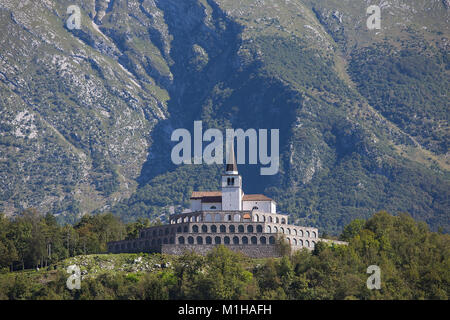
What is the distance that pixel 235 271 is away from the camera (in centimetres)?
14725

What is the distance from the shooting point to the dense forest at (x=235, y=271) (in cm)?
14575

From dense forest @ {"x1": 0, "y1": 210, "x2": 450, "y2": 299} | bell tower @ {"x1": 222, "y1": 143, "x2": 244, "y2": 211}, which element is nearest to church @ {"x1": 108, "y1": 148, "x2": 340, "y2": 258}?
bell tower @ {"x1": 222, "y1": 143, "x2": 244, "y2": 211}

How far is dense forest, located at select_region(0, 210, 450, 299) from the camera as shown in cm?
14575

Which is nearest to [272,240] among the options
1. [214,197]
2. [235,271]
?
[235,271]

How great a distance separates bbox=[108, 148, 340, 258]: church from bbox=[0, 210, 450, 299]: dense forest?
3045 mm

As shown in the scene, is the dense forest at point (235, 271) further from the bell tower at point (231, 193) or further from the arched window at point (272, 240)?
the bell tower at point (231, 193)

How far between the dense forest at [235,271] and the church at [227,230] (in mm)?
3045

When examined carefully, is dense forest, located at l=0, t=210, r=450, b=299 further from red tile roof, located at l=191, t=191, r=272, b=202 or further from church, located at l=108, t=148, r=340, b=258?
red tile roof, located at l=191, t=191, r=272, b=202

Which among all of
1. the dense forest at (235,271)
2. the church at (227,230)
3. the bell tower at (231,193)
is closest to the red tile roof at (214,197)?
→ the church at (227,230)

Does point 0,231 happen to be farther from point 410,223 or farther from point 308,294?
point 410,223
